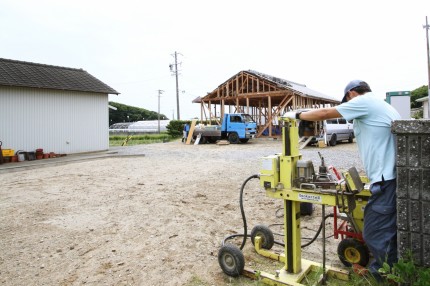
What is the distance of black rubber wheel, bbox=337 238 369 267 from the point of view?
336 cm

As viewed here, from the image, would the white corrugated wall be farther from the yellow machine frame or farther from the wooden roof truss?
the yellow machine frame

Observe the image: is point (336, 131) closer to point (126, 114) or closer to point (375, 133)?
point (375, 133)

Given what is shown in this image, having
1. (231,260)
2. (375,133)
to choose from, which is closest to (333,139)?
(231,260)

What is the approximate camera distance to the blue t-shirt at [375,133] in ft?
8.62

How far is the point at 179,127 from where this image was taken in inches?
1256

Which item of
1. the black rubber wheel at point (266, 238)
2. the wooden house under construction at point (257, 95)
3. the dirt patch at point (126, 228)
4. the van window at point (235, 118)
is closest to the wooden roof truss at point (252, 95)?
the wooden house under construction at point (257, 95)

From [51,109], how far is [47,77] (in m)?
1.91

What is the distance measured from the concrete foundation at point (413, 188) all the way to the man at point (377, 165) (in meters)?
0.14

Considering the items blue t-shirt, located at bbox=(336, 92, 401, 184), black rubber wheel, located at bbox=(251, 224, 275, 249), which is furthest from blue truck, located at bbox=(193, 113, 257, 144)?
blue t-shirt, located at bbox=(336, 92, 401, 184)

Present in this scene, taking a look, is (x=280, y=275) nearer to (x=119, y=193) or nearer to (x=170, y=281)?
(x=170, y=281)

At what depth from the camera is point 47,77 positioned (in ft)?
54.8

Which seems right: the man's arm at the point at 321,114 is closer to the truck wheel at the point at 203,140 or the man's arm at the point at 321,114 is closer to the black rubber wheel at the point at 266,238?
the black rubber wheel at the point at 266,238

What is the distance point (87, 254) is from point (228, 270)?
1.87m

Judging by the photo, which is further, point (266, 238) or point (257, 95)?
point (257, 95)
